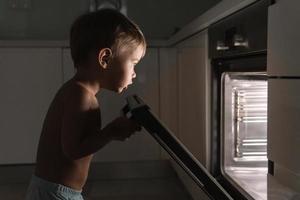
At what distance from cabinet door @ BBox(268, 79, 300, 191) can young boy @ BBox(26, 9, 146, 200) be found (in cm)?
30

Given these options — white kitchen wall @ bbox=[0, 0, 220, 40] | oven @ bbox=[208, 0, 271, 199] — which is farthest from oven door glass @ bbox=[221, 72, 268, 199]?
white kitchen wall @ bbox=[0, 0, 220, 40]

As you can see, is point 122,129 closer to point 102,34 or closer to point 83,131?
point 83,131

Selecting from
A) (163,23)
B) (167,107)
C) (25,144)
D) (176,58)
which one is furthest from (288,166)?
(163,23)

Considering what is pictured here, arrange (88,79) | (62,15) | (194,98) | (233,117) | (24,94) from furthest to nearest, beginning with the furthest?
(62,15), (24,94), (194,98), (233,117), (88,79)

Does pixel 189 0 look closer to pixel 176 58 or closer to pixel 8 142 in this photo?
pixel 176 58

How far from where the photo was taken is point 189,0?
131 inches

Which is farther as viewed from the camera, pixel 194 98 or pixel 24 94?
pixel 24 94

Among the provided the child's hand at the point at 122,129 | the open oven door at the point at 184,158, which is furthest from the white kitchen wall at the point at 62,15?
the open oven door at the point at 184,158

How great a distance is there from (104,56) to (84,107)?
127mm

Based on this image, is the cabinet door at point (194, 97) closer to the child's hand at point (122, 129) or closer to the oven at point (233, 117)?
the oven at point (233, 117)

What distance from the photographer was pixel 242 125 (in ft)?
5.25

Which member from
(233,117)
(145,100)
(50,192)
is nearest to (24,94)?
(145,100)

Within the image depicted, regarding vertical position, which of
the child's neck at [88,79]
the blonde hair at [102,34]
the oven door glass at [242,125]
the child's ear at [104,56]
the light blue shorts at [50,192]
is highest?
the blonde hair at [102,34]

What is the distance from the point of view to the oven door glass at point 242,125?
5.04 ft
